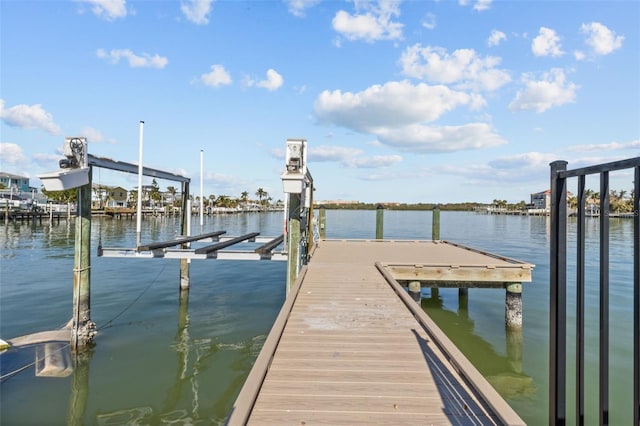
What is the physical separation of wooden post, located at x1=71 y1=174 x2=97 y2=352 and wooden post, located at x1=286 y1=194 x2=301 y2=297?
4.47 meters

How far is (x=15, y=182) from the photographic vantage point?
75.7 m

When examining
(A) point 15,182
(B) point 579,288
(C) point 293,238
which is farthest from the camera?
(A) point 15,182

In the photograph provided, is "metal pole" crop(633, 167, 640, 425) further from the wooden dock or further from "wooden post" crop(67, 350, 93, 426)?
"wooden post" crop(67, 350, 93, 426)

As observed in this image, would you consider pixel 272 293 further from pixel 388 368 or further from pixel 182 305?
pixel 388 368

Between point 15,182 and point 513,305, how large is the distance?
97.8m

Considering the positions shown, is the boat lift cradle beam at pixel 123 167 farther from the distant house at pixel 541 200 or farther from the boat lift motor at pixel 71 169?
the distant house at pixel 541 200

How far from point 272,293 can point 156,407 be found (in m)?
7.73

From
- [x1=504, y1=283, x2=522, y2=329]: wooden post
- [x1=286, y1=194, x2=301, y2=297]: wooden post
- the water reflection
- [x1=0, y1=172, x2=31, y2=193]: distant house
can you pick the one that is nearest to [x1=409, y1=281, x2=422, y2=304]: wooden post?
the water reflection

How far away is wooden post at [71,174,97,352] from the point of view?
7.66 metres

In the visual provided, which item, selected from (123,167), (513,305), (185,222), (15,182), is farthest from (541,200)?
(15,182)

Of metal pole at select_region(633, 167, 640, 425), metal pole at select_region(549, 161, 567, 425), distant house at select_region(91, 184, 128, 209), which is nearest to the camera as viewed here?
metal pole at select_region(633, 167, 640, 425)

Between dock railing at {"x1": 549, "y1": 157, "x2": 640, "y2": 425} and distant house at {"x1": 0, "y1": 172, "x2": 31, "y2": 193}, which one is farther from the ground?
distant house at {"x1": 0, "y1": 172, "x2": 31, "y2": 193}

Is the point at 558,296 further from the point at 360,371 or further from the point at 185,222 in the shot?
the point at 185,222

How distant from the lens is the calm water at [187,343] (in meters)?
6.05
